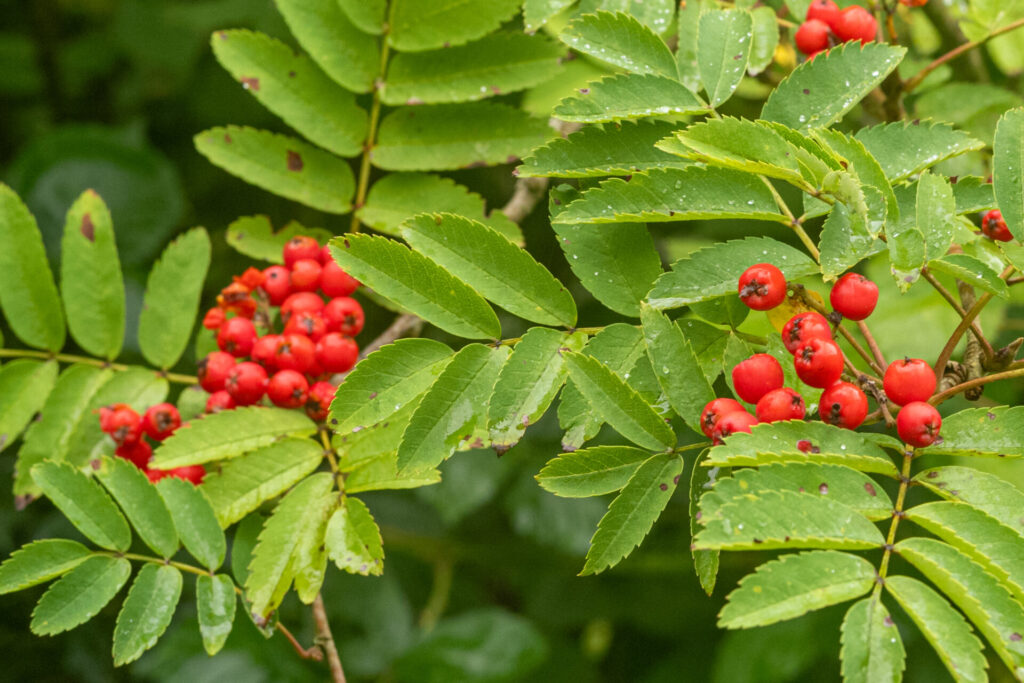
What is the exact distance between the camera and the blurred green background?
7.89 feet

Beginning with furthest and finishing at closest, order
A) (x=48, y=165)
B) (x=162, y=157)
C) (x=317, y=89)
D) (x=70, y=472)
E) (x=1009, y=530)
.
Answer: (x=162, y=157), (x=48, y=165), (x=317, y=89), (x=70, y=472), (x=1009, y=530)

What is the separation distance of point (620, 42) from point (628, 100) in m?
0.14

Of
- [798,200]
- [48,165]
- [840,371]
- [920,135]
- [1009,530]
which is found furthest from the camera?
[48,165]

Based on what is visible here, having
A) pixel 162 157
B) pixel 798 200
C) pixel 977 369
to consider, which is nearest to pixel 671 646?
pixel 798 200

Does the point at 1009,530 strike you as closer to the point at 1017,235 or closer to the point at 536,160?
the point at 1017,235

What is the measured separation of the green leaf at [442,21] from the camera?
5.36 ft

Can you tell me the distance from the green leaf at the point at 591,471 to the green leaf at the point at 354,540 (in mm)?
327

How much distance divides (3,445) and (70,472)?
12.4 inches

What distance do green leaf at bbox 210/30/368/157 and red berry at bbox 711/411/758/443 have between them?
108cm

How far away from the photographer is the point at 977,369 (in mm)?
1226

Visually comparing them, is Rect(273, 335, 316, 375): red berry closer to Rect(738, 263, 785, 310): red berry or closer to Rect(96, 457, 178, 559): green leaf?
Rect(96, 457, 178, 559): green leaf

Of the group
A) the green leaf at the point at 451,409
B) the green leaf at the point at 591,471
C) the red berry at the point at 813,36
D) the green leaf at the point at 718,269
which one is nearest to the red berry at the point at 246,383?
the green leaf at the point at 451,409

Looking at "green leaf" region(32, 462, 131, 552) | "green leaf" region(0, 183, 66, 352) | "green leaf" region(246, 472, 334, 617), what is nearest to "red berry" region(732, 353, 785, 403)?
"green leaf" region(246, 472, 334, 617)

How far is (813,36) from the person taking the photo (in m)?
1.53
